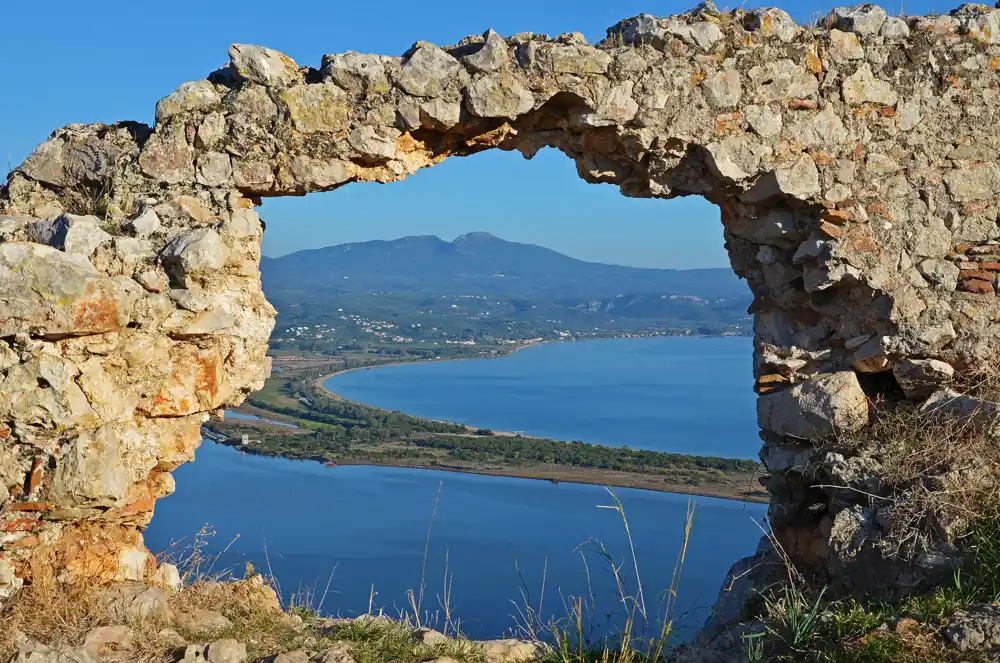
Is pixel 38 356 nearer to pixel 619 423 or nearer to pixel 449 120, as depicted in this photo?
pixel 449 120

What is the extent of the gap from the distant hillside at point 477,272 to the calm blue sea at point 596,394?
52.3 metres

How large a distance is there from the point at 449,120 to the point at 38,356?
240 centimetres

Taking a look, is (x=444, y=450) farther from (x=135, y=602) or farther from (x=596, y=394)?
(x=135, y=602)

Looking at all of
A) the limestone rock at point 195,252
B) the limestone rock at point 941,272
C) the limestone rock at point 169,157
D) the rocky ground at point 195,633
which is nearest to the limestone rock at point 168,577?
the rocky ground at point 195,633

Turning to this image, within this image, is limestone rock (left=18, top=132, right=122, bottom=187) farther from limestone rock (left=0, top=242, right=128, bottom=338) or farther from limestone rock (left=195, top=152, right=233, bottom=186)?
limestone rock (left=0, top=242, right=128, bottom=338)

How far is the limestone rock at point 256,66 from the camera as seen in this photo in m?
4.76

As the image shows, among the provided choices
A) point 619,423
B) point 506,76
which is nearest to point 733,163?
point 506,76

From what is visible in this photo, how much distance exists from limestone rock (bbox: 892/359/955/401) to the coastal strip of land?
Result: 768 cm

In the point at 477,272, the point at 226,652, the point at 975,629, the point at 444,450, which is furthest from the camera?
the point at 477,272

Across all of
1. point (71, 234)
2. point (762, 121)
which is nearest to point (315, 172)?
point (71, 234)

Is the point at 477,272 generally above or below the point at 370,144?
above

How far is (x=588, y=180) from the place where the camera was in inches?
219

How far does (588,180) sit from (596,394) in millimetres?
30883

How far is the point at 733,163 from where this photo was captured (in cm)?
520
